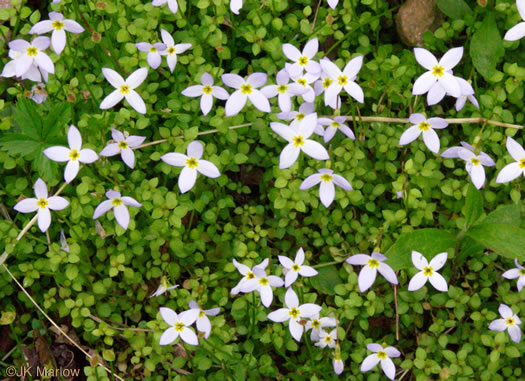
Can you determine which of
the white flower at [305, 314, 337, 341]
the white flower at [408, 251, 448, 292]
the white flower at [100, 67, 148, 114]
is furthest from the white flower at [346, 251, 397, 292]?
the white flower at [100, 67, 148, 114]

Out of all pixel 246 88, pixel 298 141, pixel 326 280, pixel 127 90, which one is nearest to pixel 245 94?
pixel 246 88

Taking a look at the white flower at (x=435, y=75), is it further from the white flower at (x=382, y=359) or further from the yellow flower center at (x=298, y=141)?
the white flower at (x=382, y=359)

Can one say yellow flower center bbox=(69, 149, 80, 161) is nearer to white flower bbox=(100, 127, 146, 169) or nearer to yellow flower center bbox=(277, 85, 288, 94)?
white flower bbox=(100, 127, 146, 169)

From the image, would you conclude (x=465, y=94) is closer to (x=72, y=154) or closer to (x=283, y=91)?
(x=283, y=91)

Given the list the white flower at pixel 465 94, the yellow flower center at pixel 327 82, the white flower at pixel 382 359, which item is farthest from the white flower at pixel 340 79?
the white flower at pixel 382 359

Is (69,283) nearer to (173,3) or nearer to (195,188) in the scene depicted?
(195,188)

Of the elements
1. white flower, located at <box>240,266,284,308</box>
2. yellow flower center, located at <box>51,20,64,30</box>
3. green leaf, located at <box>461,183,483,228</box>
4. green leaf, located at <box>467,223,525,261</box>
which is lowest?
white flower, located at <box>240,266,284,308</box>

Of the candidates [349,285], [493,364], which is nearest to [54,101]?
[349,285]
